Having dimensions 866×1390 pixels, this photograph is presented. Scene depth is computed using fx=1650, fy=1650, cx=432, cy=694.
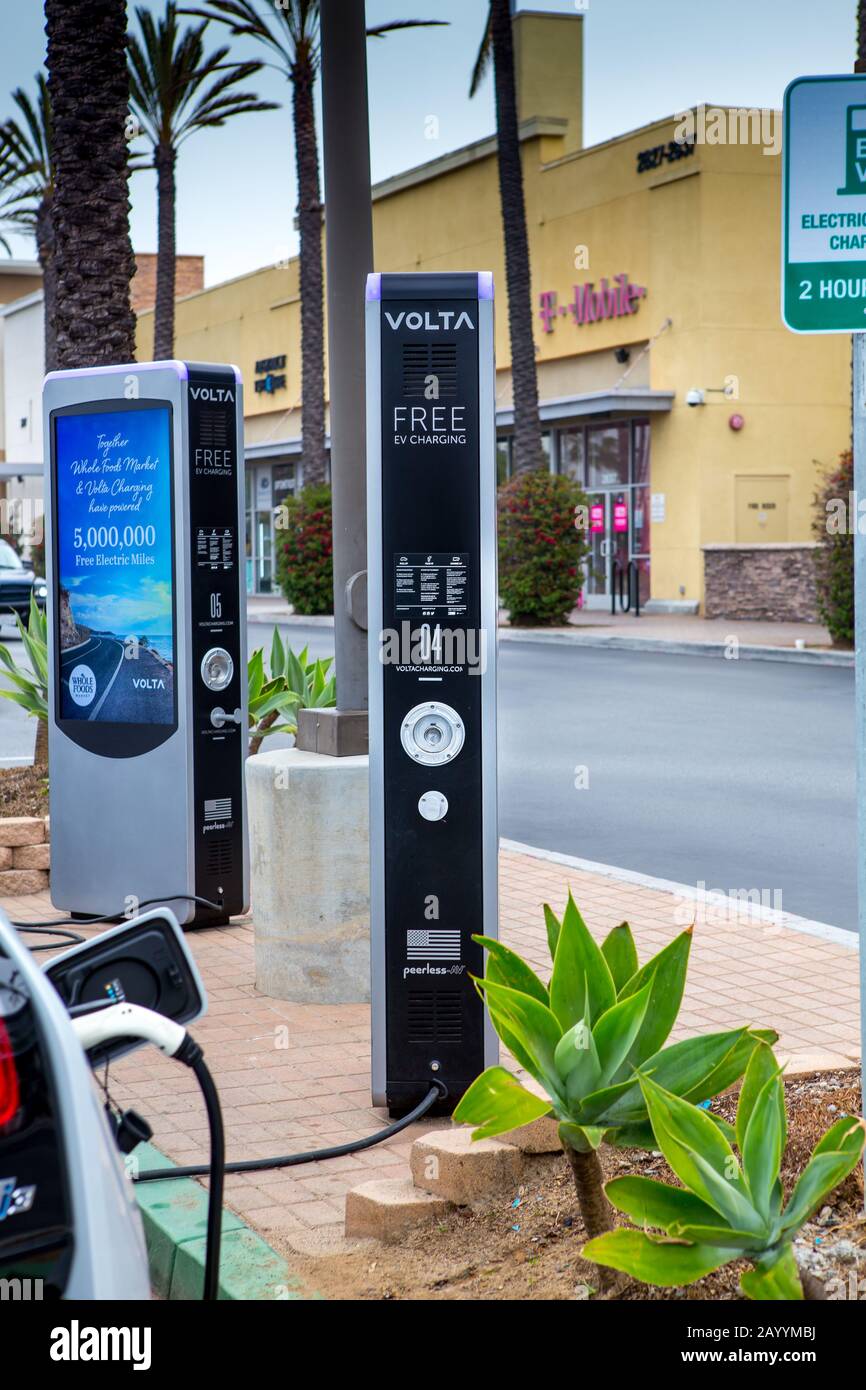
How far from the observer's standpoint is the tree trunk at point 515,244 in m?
29.6

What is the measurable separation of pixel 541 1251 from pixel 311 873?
2327 mm

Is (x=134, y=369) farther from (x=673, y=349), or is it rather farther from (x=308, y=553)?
(x=673, y=349)

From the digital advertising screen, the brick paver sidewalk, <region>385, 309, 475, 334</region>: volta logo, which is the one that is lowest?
the brick paver sidewalk

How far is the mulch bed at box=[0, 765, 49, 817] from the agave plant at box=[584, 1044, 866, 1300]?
258 inches

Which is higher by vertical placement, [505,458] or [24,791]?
[505,458]

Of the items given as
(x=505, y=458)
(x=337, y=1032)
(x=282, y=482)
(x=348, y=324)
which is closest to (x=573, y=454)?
(x=505, y=458)

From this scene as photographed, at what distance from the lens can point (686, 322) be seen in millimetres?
31453

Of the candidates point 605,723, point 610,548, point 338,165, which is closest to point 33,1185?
point 338,165

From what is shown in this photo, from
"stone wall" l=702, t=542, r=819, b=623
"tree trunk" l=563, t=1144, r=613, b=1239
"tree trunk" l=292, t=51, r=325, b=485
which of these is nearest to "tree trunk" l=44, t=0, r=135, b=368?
"tree trunk" l=563, t=1144, r=613, b=1239

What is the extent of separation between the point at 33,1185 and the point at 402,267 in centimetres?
4161

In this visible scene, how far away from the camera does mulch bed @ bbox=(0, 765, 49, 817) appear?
9141 millimetres

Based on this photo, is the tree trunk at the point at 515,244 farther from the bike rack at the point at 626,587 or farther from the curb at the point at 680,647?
the curb at the point at 680,647

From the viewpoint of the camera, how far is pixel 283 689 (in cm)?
893

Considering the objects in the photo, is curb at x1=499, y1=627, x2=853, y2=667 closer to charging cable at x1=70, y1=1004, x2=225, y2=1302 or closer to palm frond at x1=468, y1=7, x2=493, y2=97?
palm frond at x1=468, y1=7, x2=493, y2=97
